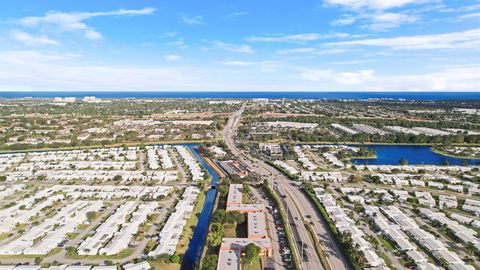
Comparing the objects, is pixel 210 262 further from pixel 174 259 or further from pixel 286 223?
pixel 286 223

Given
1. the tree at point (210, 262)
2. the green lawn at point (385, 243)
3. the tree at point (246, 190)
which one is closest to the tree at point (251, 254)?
the tree at point (210, 262)

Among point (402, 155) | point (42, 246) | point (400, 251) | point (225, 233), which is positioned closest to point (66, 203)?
point (42, 246)

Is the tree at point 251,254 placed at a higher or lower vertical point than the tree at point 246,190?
lower

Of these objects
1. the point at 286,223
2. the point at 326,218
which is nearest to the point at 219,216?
the point at 286,223

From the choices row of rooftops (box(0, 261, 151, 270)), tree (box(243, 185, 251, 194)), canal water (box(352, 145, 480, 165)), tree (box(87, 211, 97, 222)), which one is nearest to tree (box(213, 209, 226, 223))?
tree (box(243, 185, 251, 194))

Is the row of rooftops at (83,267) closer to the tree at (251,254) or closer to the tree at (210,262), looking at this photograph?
the tree at (210,262)

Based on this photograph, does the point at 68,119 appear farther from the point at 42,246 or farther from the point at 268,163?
the point at 42,246
